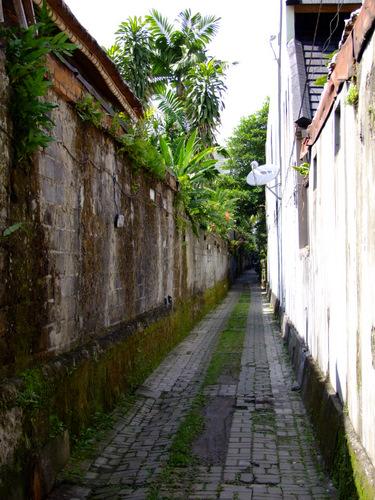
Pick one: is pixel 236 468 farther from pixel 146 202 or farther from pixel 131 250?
pixel 146 202

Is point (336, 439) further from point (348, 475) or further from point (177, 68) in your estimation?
point (177, 68)

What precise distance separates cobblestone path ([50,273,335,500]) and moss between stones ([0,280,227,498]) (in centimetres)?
29

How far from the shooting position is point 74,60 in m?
6.81

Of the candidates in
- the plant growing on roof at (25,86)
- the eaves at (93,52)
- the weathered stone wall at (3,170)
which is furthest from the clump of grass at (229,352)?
the plant growing on roof at (25,86)

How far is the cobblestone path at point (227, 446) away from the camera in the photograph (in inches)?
176

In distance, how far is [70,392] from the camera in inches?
202

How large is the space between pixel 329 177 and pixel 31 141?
2822mm

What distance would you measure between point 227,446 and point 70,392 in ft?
5.00

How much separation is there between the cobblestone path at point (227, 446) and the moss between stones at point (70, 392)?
292mm

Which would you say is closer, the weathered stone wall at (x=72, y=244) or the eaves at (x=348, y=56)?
the eaves at (x=348, y=56)

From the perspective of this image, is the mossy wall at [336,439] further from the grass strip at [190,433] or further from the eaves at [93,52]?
the eaves at [93,52]

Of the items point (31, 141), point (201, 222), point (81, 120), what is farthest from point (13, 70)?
point (201, 222)

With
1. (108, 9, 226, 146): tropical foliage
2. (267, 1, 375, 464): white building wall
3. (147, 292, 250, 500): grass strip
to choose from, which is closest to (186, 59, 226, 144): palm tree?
(108, 9, 226, 146): tropical foliage

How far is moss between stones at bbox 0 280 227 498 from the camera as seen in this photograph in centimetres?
396
